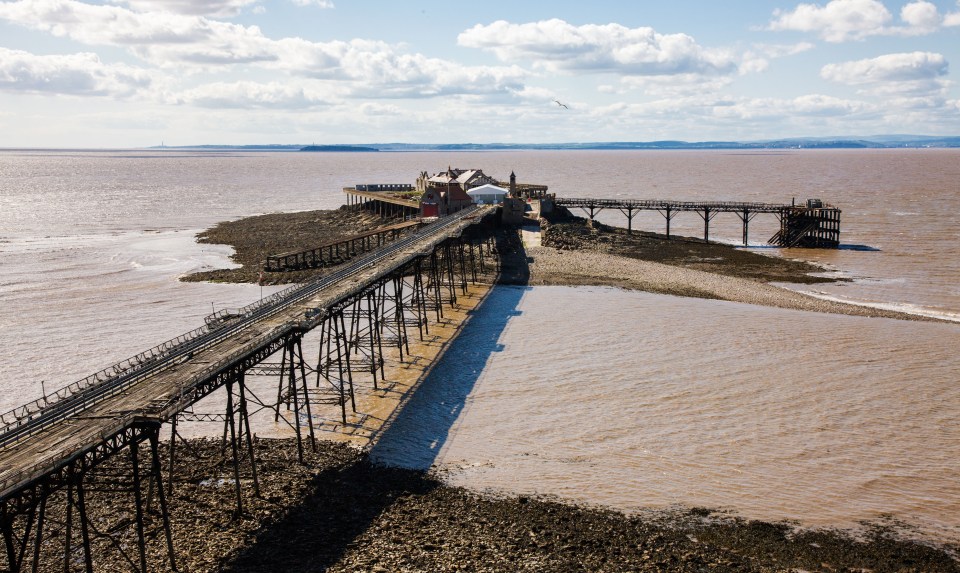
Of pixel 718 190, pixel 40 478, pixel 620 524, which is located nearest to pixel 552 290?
pixel 620 524

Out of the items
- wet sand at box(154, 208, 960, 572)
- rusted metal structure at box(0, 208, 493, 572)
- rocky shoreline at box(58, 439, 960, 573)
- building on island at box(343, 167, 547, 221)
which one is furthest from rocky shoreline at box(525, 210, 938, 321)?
rocky shoreline at box(58, 439, 960, 573)

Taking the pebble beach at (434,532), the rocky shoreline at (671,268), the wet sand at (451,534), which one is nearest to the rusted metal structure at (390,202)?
the rocky shoreline at (671,268)

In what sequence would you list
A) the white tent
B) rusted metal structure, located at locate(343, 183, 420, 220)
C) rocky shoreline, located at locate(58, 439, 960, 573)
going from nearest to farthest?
rocky shoreline, located at locate(58, 439, 960, 573) < rusted metal structure, located at locate(343, 183, 420, 220) < the white tent

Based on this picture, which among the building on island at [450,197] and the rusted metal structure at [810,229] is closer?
the rusted metal structure at [810,229]

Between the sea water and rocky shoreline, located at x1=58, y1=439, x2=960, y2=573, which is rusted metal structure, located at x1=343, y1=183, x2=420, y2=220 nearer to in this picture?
the sea water

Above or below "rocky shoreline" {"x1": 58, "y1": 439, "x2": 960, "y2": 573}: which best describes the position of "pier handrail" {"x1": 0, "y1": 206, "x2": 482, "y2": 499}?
above

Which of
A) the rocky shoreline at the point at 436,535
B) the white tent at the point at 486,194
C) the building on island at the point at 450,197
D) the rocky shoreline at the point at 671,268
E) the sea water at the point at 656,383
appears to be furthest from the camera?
the white tent at the point at 486,194

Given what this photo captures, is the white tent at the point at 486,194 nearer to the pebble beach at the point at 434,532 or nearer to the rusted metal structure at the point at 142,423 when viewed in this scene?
the rusted metal structure at the point at 142,423

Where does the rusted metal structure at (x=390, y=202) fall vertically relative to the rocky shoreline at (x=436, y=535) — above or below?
above

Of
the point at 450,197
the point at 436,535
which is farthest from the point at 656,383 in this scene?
the point at 450,197

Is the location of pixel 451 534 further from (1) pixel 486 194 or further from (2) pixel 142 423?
(1) pixel 486 194

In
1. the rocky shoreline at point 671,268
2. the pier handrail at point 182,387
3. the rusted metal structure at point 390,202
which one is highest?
the rusted metal structure at point 390,202
